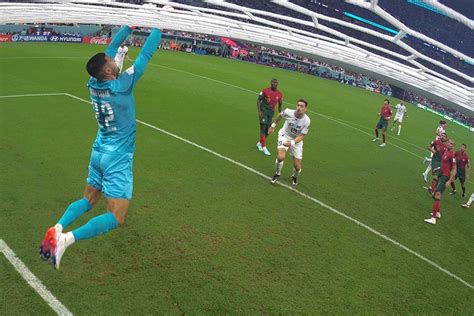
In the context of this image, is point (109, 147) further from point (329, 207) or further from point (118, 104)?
point (329, 207)

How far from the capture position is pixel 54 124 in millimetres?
11281

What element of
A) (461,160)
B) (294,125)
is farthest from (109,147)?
(461,160)

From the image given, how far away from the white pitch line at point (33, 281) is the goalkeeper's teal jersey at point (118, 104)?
1.59 meters

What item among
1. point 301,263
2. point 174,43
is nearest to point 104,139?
point 301,263

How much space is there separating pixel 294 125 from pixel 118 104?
5.83 metres

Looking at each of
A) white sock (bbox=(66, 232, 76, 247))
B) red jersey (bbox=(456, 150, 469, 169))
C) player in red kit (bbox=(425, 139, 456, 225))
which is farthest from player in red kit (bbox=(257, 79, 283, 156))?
white sock (bbox=(66, 232, 76, 247))

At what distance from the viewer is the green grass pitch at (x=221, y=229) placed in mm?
4809

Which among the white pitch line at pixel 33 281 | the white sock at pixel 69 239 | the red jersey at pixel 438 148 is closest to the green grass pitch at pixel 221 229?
the white pitch line at pixel 33 281

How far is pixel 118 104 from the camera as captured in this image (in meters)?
4.10

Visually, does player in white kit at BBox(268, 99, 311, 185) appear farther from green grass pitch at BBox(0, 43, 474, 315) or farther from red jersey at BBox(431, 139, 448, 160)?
red jersey at BBox(431, 139, 448, 160)

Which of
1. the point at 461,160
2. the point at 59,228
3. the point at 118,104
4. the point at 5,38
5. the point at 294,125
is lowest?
the point at 5,38

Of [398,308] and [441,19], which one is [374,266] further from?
[441,19]

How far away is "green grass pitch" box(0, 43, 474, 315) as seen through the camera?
4809mm

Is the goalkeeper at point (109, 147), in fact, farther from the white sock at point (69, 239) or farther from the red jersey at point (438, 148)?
the red jersey at point (438, 148)
